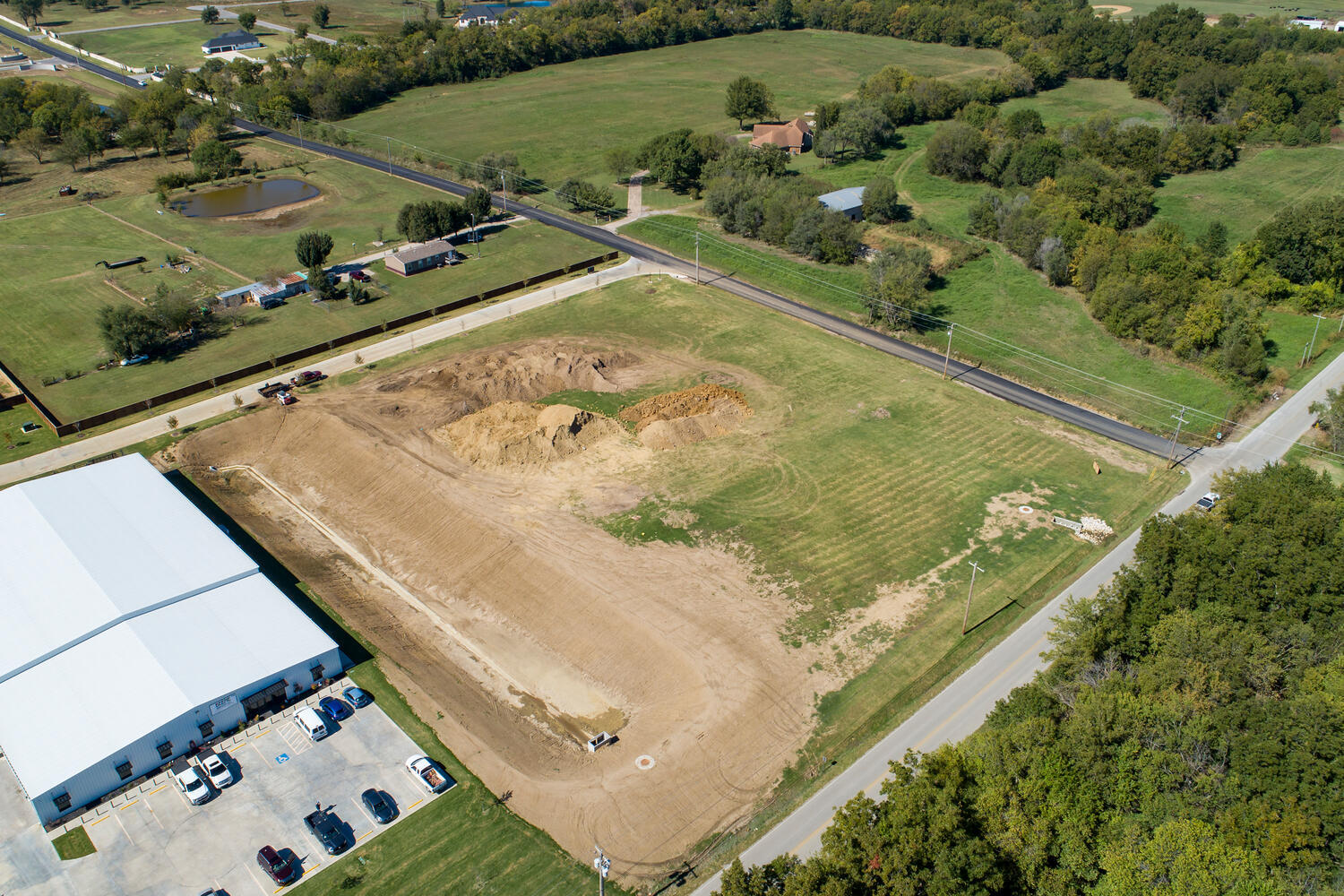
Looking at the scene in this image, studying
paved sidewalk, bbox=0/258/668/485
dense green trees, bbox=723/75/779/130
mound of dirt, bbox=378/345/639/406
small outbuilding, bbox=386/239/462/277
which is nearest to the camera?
paved sidewalk, bbox=0/258/668/485

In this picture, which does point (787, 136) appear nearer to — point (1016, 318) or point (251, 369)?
point (1016, 318)

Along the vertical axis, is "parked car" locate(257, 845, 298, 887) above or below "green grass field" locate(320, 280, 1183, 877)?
below

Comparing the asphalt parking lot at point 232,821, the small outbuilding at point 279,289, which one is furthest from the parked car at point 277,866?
the small outbuilding at point 279,289

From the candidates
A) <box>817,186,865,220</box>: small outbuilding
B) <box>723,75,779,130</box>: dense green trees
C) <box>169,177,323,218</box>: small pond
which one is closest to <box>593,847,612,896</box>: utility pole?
<box>817,186,865,220</box>: small outbuilding

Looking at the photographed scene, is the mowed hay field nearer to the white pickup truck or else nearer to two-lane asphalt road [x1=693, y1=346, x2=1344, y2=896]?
two-lane asphalt road [x1=693, y1=346, x2=1344, y2=896]

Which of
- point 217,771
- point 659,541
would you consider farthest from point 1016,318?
point 217,771
